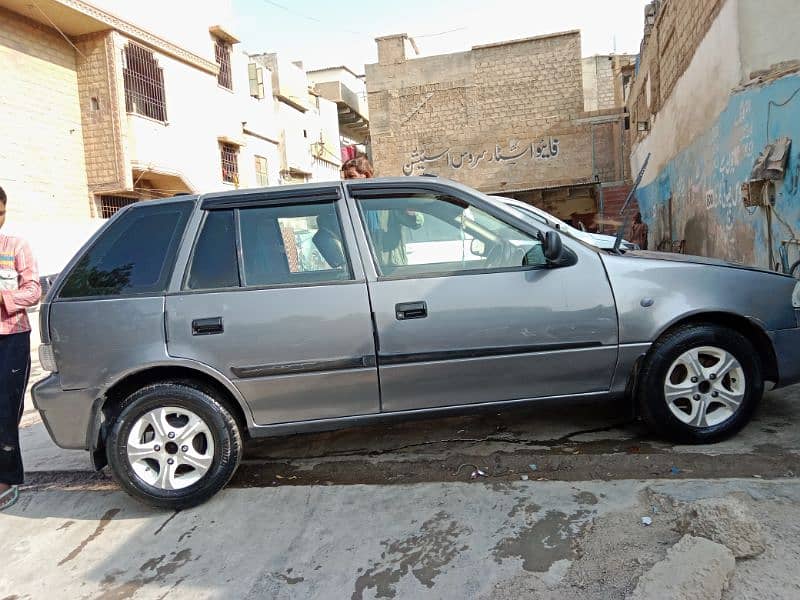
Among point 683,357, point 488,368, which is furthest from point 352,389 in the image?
point 683,357

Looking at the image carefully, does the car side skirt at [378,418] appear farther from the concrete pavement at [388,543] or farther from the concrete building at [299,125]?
the concrete building at [299,125]

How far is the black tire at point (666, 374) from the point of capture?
317cm

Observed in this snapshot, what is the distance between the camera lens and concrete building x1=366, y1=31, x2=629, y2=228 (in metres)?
25.2

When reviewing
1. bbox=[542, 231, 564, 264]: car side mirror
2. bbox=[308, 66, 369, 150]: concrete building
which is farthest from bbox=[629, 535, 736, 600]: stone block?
bbox=[308, 66, 369, 150]: concrete building

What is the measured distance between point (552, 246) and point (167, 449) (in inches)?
93.7

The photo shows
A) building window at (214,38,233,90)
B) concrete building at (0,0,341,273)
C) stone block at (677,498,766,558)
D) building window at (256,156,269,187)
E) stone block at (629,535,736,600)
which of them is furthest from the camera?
building window at (256,156,269,187)

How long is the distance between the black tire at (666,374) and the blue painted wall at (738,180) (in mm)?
3082

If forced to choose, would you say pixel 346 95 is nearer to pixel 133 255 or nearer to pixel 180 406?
pixel 133 255

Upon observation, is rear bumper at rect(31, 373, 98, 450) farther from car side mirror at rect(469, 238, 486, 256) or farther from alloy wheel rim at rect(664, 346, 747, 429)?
alloy wheel rim at rect(664, 346, 747, 429)

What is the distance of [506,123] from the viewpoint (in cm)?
2600

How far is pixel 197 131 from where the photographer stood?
18.1m

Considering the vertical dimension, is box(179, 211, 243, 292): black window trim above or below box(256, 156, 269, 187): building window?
below

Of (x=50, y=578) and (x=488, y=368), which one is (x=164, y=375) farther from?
(x=488, y=368)

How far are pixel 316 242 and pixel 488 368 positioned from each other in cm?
123
